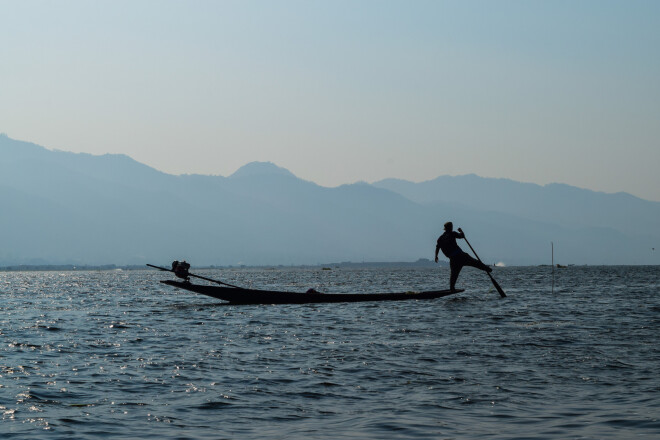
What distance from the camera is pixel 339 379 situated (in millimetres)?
16453

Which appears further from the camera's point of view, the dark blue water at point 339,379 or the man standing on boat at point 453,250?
the man standing on boat at point 453,250

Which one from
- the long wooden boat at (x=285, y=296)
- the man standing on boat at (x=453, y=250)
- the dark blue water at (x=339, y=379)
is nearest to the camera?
the dark blue water at (x=339, y=379)

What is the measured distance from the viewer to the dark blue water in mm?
12367

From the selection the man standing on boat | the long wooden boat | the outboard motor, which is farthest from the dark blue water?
the long wooden boat

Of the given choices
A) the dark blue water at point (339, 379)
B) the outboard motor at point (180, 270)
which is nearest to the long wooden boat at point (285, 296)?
the outboard motor at point (180, 270)

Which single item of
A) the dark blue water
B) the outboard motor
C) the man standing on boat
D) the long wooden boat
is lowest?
the dark blue water

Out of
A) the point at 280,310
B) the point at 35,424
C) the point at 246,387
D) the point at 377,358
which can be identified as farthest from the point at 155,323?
the point at 35,424

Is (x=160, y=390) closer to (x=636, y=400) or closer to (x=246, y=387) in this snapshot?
(x=246, y=387)

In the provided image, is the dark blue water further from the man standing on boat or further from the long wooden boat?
the long wooden boat

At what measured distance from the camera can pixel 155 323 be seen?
1242 inches

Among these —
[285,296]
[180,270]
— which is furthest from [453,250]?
[180,270]

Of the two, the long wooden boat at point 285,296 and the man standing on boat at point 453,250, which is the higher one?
the man standing on boat at point 453,250

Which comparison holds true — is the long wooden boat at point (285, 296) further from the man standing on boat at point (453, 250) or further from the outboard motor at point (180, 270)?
the outboard motor at point (180, 270)

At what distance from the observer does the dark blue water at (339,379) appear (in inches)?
487
